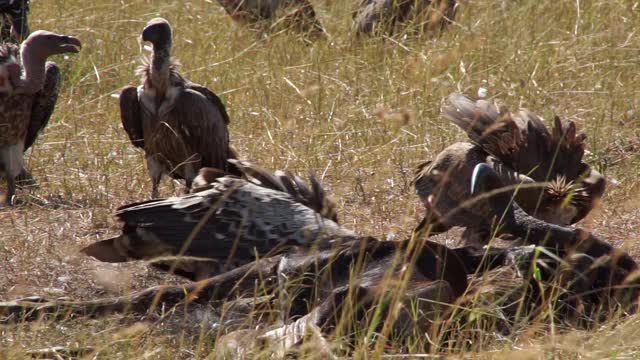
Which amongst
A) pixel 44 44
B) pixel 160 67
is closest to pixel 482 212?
pixel 160 67

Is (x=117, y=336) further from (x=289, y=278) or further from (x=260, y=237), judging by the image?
(x=260, y=237)

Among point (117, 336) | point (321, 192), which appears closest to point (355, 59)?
point (321, 192)

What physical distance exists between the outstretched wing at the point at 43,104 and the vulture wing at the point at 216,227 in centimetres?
178

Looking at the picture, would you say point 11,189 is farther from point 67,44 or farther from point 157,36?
point 157,36

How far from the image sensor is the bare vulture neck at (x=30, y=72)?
243 inches

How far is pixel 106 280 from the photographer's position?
393 cm

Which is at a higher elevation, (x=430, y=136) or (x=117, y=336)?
(x=117, y=336)

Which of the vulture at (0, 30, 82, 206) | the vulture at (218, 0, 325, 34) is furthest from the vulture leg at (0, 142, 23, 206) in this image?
the vulture at (218, 0, 325, 34)

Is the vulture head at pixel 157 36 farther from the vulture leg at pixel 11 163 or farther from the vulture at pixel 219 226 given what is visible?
the vulture at pixel 219 226

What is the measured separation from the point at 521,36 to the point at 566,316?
4283mm

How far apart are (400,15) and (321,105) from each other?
1.84m

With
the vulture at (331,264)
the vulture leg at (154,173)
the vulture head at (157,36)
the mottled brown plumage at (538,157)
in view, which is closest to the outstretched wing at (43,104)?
the vulture head at (157,36)

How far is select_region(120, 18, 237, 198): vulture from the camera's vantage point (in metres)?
6.07

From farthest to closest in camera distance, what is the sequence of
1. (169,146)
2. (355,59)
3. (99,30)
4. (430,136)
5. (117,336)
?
(99,30), (355,59), (430,136), (169,146), (117,336)
